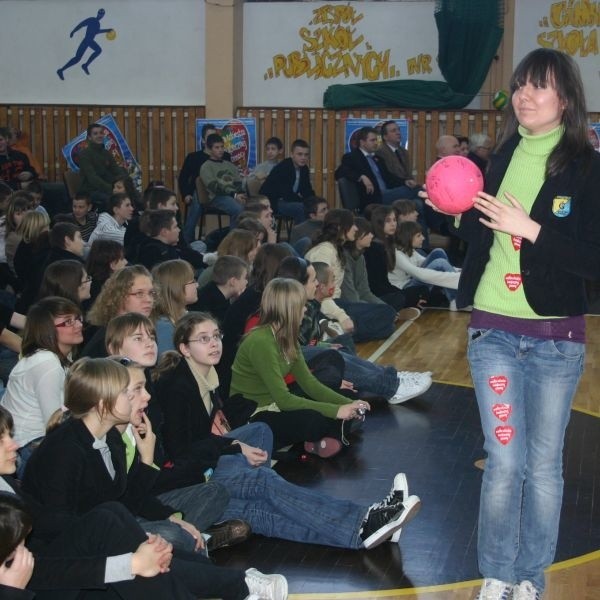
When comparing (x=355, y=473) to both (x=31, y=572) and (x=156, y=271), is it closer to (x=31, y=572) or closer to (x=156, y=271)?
(x=156, y=271)

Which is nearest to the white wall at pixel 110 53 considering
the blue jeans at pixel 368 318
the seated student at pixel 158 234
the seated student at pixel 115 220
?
the seated student at pixel 115 220

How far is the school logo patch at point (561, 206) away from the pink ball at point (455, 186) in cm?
25

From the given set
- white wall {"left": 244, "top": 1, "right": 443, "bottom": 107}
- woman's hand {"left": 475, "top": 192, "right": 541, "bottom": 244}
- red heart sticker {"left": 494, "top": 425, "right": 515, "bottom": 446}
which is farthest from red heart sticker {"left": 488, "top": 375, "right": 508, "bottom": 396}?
white wall {"left": 244, "top": 1, "right": 443, "bottom": 107}

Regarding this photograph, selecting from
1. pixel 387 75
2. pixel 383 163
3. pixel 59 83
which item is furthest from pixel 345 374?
pixel 59 83

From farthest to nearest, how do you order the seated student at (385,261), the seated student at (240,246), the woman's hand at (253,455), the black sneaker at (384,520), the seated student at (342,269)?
the seated student at (385,261)
the seated student at (342,269)
the seated student at (240,246)
the woman's hand at (253,455)
the black sneaker at (384,520)

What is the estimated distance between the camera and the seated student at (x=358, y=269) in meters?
9.17

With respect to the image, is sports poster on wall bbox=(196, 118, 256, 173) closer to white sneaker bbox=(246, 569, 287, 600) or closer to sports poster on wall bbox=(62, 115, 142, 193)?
sports poster on wall bbox=(62, 115, 142, 193)

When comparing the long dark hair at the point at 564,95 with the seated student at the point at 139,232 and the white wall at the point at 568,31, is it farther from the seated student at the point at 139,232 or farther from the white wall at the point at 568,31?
the white wall at the point at 568,31

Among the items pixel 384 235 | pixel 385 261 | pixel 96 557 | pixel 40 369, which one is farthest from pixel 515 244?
pixel 384 235

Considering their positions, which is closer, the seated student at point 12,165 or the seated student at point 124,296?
the seated student at point 124,296

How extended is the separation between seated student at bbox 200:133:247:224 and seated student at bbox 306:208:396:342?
4200 millimetres

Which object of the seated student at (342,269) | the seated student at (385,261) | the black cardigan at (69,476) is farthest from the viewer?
the seated student at (385,261)

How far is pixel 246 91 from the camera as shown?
1582 centimetres

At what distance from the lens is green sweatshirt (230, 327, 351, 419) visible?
5770 millimetres
